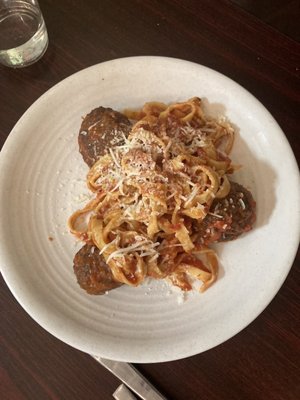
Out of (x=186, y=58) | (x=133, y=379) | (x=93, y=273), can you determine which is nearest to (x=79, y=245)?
(x=93, y=273)

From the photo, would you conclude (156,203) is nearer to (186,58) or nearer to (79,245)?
(79,245)

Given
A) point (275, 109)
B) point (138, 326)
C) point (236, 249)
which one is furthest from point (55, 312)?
point (275, 109)

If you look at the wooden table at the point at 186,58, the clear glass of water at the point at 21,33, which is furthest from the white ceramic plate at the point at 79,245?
the clear glass of water at the point at 21,33

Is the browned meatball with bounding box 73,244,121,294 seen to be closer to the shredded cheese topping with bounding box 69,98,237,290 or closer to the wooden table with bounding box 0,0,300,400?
the shredded cheese topping with bounding box 69,98,237,290

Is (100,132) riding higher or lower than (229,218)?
higher

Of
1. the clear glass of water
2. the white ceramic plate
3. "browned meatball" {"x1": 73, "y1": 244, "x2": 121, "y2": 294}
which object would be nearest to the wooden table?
the clear glass of water

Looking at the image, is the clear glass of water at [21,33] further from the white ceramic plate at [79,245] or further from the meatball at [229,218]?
the meatball at [229,218]
